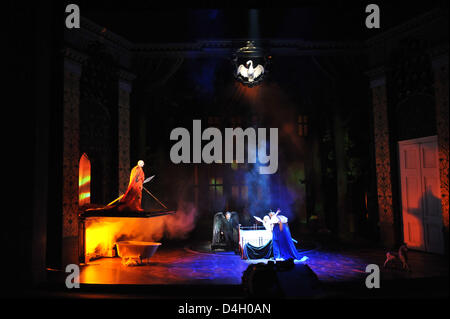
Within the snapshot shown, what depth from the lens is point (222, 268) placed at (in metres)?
6.85

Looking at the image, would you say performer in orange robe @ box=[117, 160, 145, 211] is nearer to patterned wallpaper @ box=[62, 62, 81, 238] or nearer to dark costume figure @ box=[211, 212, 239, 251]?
patterned wallpaper @ box=[62, 62, 81, 238]

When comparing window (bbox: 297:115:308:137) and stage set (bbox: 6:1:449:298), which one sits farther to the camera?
window (bbox: 297:115:308:137)

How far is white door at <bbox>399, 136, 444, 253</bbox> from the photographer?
8062 millimetres

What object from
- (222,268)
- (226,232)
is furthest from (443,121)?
(222,268)

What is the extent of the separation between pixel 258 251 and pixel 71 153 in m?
5.08

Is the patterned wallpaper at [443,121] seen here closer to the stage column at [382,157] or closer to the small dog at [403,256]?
the stage column at [382,157]

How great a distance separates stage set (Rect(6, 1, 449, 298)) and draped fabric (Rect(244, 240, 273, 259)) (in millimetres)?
26

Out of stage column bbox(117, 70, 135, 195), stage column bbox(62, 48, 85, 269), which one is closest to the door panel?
stage column bbox(117, 70, 135, 195)

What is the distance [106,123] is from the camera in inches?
356

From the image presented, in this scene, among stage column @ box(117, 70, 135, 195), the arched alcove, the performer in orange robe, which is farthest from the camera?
stage column @ box(117, 70, 135, 195)
